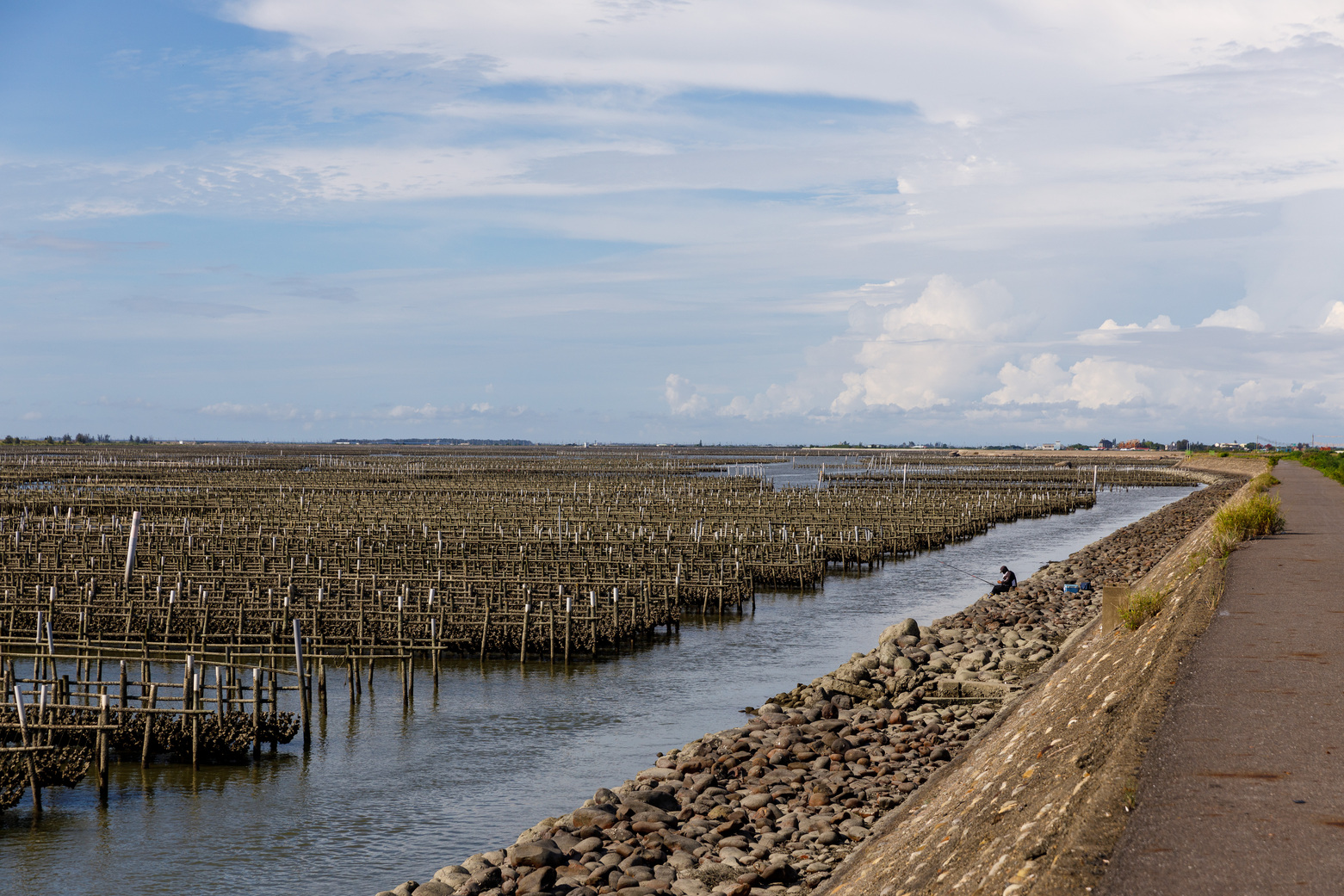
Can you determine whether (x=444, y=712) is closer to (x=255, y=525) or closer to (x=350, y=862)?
(x=350, y=862)

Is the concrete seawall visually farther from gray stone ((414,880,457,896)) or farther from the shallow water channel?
the shallow water channel

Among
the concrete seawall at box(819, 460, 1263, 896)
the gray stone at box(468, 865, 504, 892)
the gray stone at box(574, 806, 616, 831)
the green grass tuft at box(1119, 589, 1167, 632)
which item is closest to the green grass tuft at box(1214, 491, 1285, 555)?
the green grass tuft at box(1119, 589, 1167, 632)

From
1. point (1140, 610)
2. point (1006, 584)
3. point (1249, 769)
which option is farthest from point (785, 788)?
point (1006, 584)

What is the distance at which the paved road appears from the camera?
7.60 metres

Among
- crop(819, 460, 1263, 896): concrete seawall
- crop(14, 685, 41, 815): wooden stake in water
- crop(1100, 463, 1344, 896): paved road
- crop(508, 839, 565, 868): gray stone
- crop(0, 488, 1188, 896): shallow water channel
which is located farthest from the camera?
crop(14, 685, 41, 815): wooden stake in water

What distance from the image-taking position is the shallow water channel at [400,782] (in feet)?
56.0

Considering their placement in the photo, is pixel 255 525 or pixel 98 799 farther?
pixel 255 525

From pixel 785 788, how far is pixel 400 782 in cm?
834

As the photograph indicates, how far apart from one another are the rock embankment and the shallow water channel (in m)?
2.20

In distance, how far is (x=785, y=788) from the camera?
17703 mm

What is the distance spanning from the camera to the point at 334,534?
58375mm

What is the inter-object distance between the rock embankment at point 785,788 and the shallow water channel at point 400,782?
2196 millimetres

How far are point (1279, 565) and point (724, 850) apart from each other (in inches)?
669

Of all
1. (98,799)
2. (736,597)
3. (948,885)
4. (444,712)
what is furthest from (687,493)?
(948,885)
